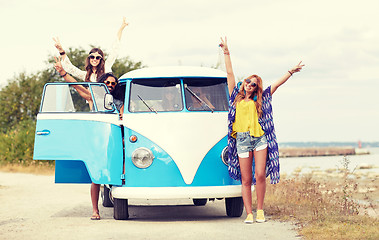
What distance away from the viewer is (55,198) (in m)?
14.1

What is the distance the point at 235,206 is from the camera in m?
10.3

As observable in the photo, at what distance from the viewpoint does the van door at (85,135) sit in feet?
31.2

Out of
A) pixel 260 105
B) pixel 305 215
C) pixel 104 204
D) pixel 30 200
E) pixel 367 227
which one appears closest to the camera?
pixel 367 227

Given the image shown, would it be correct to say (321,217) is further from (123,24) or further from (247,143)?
(123,24)

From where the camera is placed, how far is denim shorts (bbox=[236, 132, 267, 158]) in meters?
9.23

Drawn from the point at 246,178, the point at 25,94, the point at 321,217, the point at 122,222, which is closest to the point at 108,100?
the point at 122,222

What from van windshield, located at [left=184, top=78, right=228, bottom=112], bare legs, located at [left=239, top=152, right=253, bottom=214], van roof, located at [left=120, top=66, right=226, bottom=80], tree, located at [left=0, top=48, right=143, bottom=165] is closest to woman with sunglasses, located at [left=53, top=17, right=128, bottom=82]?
van roof, located at [left=120, top=66, right=226, bottom=80]

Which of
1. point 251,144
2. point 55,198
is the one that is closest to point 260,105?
point 251,144

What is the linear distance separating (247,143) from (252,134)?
18 centimetres

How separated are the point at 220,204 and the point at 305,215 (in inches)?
122

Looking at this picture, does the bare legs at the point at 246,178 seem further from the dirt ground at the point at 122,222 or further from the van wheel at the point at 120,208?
the van wheel at the point at 120,208

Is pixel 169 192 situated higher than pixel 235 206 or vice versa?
pixel 169 192

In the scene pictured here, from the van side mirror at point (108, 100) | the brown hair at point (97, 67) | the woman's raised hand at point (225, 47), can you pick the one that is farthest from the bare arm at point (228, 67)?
the brown hair at point (97, 67)

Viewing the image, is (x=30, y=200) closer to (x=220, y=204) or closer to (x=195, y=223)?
(x=220, y=204)
